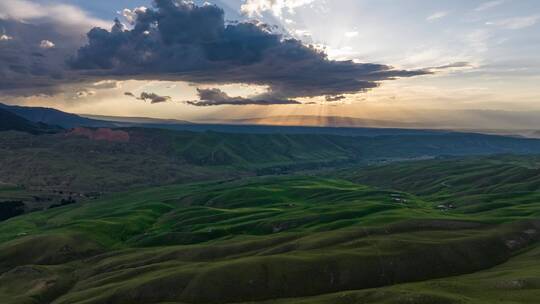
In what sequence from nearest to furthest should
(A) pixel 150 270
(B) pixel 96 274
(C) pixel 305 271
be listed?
(C) pixel 305 271, (A) pixel 150 270, (B) pixel 96 274

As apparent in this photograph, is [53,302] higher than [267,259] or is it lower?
lower

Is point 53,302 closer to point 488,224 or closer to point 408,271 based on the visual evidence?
point 408,271

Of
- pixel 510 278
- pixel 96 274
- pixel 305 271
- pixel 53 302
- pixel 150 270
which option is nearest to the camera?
pixel 510 278

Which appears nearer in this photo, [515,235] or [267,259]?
[267,259]

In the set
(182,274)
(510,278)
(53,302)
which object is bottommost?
(53,302)

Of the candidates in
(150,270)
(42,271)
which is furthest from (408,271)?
(42,271)

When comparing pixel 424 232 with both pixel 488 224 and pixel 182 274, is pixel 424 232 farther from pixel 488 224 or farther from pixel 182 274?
pixel 182 274

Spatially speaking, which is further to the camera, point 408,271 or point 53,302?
point 53,302

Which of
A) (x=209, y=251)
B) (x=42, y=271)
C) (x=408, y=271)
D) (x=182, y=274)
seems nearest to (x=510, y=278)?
(x=408, y=271)

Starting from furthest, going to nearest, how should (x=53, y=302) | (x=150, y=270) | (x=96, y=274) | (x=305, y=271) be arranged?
1. (x=96, y=274)
2. (x=150, y=270)
3. (x=53, y=302)
4. (x=305, y=271)
